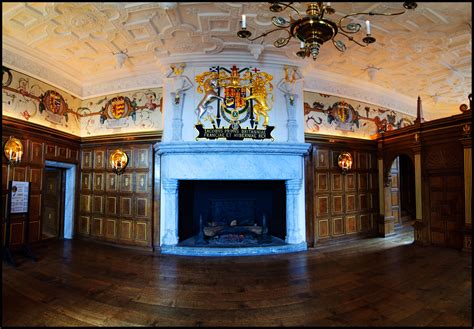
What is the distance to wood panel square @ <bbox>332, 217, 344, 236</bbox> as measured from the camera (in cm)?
A: 594

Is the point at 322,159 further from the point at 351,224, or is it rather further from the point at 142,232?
the point at 142,232

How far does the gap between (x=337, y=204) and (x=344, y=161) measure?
102 cm

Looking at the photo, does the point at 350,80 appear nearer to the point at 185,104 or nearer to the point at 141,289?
the point at 185,104

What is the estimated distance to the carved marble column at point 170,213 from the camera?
208 inches

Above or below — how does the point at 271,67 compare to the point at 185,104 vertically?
above

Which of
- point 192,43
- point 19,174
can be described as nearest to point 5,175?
point 19,174

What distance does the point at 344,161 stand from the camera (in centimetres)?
610

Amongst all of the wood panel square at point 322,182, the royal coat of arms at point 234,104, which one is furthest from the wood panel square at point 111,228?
the wood panel square at point 322,182

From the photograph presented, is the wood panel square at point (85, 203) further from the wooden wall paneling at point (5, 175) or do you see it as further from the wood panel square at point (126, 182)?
the wooden wall paneling at point (5, 175)

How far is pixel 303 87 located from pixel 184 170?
3231 mm

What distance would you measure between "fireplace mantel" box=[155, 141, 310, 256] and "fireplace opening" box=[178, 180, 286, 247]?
38cm

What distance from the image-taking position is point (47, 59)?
539 centimetres

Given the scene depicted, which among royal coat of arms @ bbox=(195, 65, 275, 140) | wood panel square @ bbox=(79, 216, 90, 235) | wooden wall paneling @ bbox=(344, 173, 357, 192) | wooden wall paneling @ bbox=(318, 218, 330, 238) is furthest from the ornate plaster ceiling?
wooden wall paneling @ bbox=(318, 218, 330, 238)

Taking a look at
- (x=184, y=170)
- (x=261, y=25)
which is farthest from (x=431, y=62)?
(x=184, y=170)
